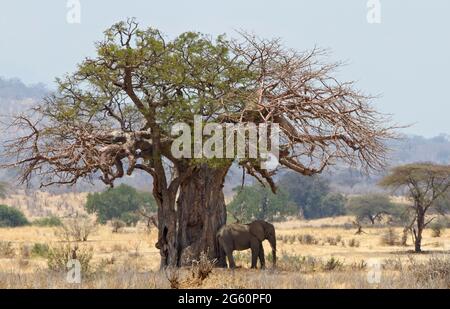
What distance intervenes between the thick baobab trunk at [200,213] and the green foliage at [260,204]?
38303mm

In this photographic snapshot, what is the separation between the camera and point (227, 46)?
1866cm

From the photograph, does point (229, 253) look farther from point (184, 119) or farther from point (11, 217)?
point (11, 217)

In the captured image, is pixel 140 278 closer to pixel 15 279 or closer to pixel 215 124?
pixel 15 279

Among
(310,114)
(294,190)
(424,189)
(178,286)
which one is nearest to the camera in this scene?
(178,286)

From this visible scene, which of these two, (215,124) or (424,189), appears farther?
(424,189)

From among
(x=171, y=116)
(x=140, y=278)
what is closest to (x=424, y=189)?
→ (x=171, y=116)

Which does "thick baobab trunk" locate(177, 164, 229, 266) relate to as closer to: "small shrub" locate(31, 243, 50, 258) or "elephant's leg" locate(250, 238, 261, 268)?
"elephant's leg" locate(250, 238, 261, 268)

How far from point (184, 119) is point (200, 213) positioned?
2784mm

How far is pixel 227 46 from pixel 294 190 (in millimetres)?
61734

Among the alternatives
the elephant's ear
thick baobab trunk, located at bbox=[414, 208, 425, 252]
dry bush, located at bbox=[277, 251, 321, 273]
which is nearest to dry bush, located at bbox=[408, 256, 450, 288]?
dry bush, located at bbox=[277, 251, 321, 273]

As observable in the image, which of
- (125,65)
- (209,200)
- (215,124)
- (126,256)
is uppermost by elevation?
(125,65)

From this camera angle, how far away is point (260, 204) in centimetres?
6225

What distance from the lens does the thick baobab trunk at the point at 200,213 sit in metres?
19.2
